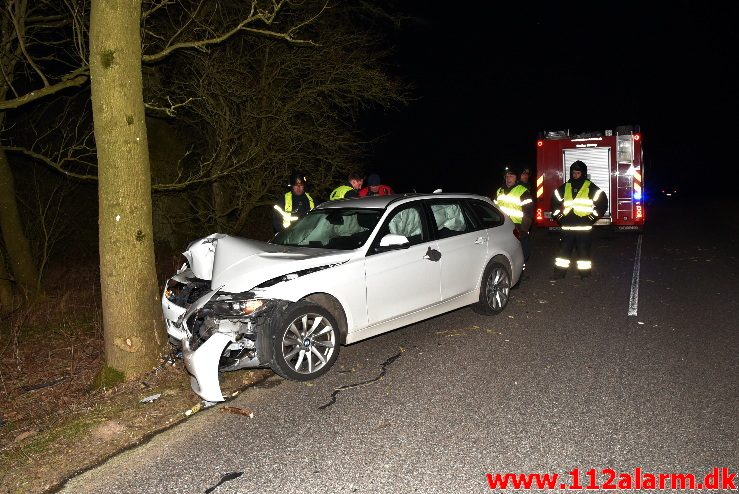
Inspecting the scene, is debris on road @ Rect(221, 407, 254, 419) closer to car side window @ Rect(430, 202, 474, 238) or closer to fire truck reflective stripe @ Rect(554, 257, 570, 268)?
car side window @ Rect(430, 202, 474, 238)

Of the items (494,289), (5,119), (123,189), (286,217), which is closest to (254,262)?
(123,189)

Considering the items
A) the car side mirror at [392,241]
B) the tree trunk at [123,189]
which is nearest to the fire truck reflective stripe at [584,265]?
the car side mirror at [392,241]

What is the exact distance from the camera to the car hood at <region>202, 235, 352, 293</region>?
18.2 feet

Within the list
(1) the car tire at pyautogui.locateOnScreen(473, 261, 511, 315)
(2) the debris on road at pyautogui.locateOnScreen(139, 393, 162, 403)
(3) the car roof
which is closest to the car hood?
(3) the car roof

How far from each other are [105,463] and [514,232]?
6027 mm

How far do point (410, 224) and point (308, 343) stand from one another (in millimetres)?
2082

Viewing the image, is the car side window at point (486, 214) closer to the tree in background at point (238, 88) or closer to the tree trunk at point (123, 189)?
the tree in background at point (238, 88)

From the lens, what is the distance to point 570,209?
33.6 ft

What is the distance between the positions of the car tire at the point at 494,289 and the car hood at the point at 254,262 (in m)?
2.39

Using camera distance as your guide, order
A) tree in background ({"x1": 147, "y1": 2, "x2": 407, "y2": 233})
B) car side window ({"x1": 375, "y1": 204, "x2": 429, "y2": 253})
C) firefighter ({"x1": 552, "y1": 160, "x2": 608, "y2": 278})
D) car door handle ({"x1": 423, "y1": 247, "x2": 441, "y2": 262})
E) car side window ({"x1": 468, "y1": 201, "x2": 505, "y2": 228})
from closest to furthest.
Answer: car door handle ({"x1": 423, "y1": 247, "x2": 441, "y2": 262}) → car side window ({"x1": 375, "y1": 204, "x2": 429, "y2": 253}) → car side window ({"x1": 468, "y1": 201, "x2": 505, "y2": 228}) → firefighter ({"x1": 552, "y1": 160, "x2": 608, "y2": 278}) → tree in background ({"x1": 147, "y1": 2, "x2": 407, "y2": 233})

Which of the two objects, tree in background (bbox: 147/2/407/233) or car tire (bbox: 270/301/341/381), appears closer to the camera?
car tire (bbox: 270/301/341/381)

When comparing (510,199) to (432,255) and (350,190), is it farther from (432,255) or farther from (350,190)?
(432,255)

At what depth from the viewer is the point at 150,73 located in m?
12.4

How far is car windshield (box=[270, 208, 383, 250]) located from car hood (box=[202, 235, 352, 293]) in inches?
11.2
